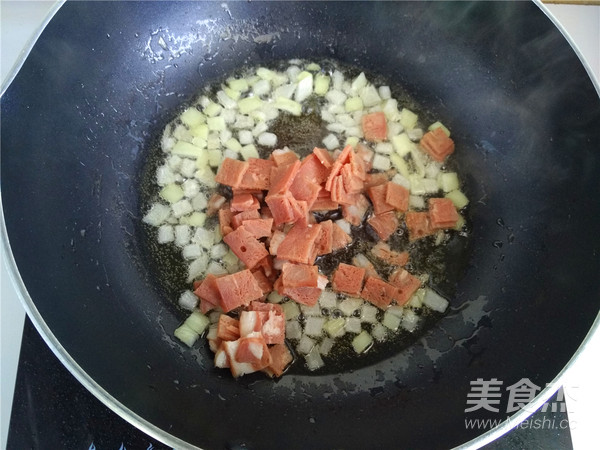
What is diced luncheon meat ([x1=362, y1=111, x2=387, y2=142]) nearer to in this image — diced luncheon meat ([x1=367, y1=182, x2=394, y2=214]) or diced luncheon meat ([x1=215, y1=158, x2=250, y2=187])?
diced luncheon meat ([x1=367, y1=182, x2=394, y2=214])

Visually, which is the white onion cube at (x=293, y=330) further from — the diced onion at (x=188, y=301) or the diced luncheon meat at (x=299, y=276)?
the diced onion at (x=188, y=301)

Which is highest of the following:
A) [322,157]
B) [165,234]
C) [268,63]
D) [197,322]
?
[268,63]

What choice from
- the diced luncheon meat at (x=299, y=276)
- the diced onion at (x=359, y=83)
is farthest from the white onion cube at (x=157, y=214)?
the diced onion at (x=359, y=83)

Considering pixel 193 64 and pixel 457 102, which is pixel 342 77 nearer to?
pixel 457 102

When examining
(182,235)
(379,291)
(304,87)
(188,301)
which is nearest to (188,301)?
(188,301)

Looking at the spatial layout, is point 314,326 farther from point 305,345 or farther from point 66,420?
point 66,420

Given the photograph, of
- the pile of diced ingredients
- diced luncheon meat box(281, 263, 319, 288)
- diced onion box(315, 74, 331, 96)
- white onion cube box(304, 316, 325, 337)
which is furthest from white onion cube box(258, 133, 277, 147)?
white onion cube box(304, 316, 325, 337)

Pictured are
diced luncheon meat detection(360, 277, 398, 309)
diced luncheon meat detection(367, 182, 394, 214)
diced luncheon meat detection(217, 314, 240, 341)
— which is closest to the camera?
diced luncheon meat detection(217, 314, 240, 341)
